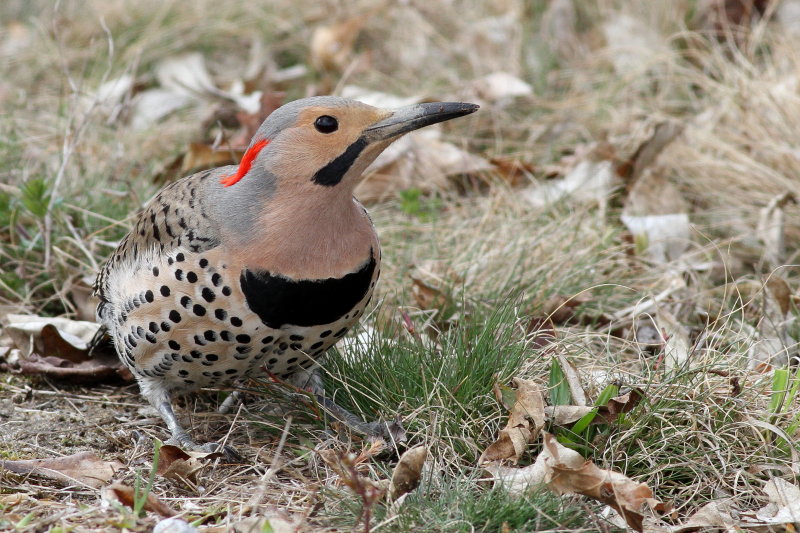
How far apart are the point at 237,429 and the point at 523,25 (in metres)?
5.02

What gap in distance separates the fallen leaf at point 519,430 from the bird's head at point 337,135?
1003 millimetres

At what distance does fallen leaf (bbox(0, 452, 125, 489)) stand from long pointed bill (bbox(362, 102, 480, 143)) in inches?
59.6

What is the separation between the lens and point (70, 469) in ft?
11.4

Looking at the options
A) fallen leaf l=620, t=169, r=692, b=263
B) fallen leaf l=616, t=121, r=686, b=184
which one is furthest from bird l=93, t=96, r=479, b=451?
fallen leaf l=616, t=121, r=686, b=184

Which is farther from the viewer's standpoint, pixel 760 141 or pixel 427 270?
pixel 760 141

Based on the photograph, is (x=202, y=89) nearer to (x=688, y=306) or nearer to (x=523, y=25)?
(x=523, y=25)

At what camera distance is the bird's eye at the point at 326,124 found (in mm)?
3439

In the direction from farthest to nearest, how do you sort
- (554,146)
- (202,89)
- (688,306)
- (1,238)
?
(202,89), (554,146), (1,238), (688,306)

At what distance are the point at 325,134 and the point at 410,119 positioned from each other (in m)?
0.31

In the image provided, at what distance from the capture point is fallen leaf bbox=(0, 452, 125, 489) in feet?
11.3

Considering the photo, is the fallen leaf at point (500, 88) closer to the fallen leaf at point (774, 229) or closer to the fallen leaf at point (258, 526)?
the fallen leaf at point (774, 229)

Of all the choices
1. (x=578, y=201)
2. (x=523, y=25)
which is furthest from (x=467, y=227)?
(x=523, y=25)

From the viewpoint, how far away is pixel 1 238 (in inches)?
200

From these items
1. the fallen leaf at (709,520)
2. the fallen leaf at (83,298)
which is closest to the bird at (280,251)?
the fallen leaf at (83,298)
